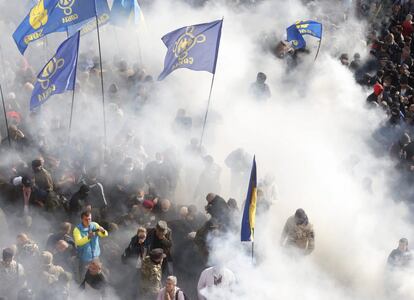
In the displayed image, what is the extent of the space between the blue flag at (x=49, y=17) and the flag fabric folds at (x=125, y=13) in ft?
6.67

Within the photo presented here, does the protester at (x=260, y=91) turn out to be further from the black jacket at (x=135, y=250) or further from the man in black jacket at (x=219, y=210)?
the black jacket at (x=135, y=250)

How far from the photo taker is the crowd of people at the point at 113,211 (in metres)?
6.91

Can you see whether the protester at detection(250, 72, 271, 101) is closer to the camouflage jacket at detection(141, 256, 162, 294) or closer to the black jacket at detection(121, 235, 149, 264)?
the black jacket at detection(121, 235, 149, 264)

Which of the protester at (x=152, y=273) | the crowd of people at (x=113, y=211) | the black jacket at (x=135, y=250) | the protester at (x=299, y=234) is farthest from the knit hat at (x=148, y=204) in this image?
the protester at (x=299, y=234)

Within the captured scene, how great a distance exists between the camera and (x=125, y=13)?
12.4m

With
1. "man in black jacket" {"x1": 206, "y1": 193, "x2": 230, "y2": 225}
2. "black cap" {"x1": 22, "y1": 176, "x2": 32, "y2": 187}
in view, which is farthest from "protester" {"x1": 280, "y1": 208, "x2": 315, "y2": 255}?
"black cap" {"x1": 22, "y1": 176, "x2": 32, "y2": 187}

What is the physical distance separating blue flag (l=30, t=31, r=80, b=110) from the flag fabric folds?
12.0 ft

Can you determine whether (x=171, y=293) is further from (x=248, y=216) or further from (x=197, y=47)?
(x=197, y=47)

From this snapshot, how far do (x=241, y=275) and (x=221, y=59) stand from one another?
7445 mm

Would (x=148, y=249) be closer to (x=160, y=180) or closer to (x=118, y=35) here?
(x=160, y=180)

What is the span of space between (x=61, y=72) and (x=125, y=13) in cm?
388

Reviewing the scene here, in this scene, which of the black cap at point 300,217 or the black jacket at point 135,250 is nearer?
the black jacket at point 135,250

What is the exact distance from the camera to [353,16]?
17.1 m

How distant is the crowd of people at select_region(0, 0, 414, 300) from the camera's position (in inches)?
272
